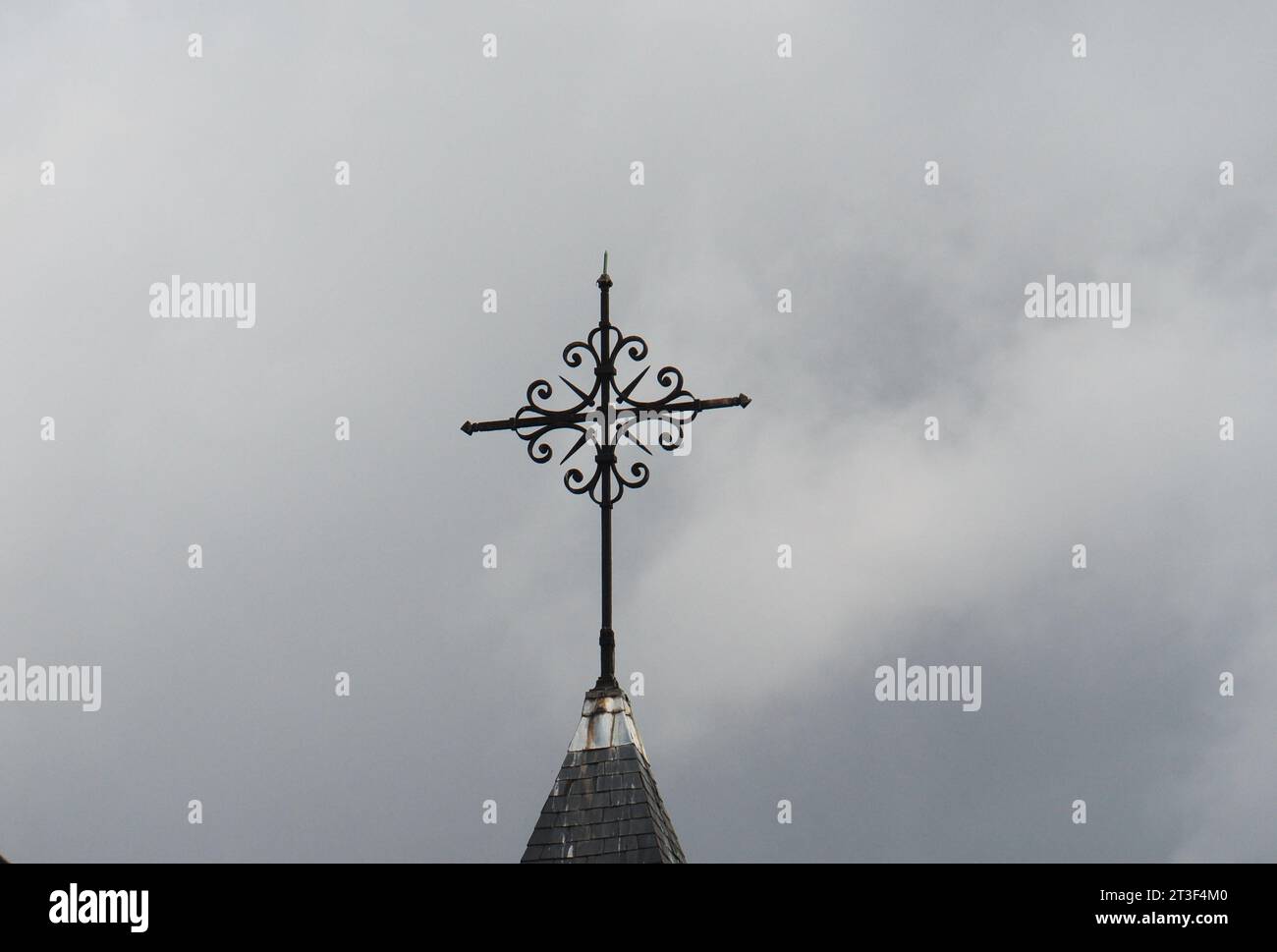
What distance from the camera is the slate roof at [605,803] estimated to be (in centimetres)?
1528

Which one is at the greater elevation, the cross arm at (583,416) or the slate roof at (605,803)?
the cross arm at (583,416)

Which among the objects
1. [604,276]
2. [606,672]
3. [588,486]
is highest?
[604,276]

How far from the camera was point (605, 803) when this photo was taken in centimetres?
1553

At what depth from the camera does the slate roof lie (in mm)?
15281

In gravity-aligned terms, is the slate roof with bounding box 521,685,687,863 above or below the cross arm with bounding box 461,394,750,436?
below
